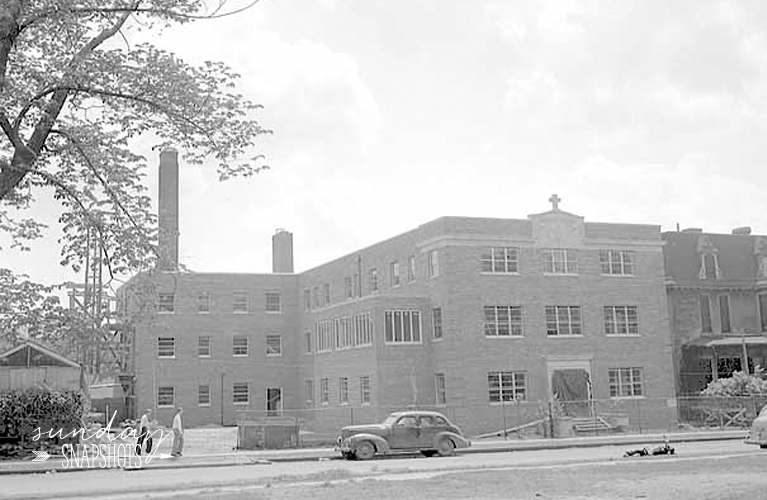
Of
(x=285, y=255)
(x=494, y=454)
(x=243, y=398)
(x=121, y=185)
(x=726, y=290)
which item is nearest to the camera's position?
(x=121, y=185)

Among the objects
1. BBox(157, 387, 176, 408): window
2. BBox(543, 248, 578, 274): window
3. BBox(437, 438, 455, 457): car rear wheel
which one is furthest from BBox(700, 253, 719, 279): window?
BBox(157, 387, 176, 408): window

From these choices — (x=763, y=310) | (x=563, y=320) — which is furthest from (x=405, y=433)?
(x=763, y=310)

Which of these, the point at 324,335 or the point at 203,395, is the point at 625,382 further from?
the point at 203,395

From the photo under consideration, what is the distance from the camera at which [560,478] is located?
749 inches

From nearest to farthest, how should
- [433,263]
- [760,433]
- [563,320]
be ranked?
1. [760,433]
2. [433,263]
3. [563,320]

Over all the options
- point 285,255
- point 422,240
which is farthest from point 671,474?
point 285,255

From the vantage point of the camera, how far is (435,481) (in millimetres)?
19047

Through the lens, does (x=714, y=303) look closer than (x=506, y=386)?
No

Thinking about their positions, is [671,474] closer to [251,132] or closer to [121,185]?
[251,132]

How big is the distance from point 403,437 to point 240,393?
33158 mm

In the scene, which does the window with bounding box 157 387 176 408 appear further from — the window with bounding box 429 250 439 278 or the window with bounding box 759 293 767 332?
the window with bounding box 759 293 767 332

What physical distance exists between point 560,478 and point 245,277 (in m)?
46.9

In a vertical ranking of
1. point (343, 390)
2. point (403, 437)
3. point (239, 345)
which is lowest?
point (403, 437)

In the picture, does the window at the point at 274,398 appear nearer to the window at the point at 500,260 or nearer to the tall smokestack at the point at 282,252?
the tall smokestack at the point at 282,252
